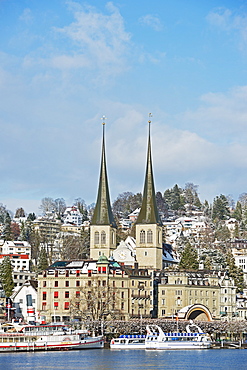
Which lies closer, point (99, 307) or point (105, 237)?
point (99, 307)

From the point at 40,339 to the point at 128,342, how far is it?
11537 mm

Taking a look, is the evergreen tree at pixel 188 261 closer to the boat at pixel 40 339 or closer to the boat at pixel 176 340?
the boat at pixel 176 340

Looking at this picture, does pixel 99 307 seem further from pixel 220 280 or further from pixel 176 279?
pixel 220 280

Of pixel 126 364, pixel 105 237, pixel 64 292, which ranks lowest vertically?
pixel 126 364

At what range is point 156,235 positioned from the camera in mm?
140875

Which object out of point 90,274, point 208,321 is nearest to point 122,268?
point 90,274

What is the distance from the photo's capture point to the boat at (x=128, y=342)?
10779 cm

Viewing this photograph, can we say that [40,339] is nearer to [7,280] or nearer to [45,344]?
[45,344]

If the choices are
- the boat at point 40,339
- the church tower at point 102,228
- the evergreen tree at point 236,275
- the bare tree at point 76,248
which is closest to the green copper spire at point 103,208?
the church tower at point 102,228

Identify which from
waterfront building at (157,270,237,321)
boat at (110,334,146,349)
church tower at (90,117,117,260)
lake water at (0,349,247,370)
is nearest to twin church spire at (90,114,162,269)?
church tower at (90,117,117,260)

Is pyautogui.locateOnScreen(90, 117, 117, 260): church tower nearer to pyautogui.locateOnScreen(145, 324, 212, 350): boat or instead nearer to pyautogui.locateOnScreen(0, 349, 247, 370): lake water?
pyautogui.locateOnScreen(145, 324, 212, 350): boat

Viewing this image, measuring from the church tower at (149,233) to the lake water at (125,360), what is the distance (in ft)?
115

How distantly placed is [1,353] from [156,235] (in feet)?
145

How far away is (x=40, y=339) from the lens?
10462cm
